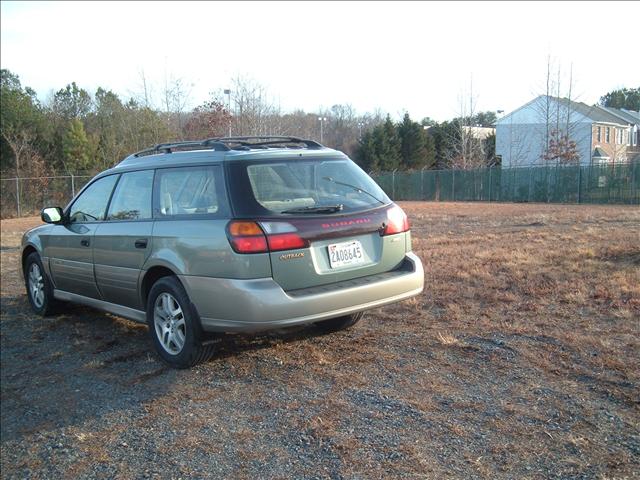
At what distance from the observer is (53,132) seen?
37.3 meters

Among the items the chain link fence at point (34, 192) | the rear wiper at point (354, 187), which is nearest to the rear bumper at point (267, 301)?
the rear wiper at point (354, 187)

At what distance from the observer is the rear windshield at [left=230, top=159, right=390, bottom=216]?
4.20m

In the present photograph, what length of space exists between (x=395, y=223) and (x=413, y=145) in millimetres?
53592

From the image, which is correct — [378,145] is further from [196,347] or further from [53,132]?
[196,347]

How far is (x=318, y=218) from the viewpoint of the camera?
4301mm

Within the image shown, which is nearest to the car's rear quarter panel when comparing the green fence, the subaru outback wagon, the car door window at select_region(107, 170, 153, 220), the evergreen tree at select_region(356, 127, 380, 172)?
the subaru outback wagon

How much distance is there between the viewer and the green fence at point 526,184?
28.4 m

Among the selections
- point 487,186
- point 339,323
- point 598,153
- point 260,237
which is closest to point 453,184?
point 487,186

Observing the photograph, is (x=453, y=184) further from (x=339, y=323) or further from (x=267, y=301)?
(x=267, y=301)

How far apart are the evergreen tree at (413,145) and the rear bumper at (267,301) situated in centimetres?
5363

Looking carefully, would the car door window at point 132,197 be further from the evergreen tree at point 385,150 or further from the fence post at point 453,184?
the evergreen tree at point 385,150

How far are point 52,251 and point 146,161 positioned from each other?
1816 millimetres

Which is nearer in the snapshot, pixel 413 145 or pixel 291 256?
pixel 291 256

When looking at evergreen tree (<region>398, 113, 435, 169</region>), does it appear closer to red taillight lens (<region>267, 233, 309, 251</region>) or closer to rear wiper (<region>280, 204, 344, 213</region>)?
rear wiper (<region>280, 204, 344, 213</region>)
